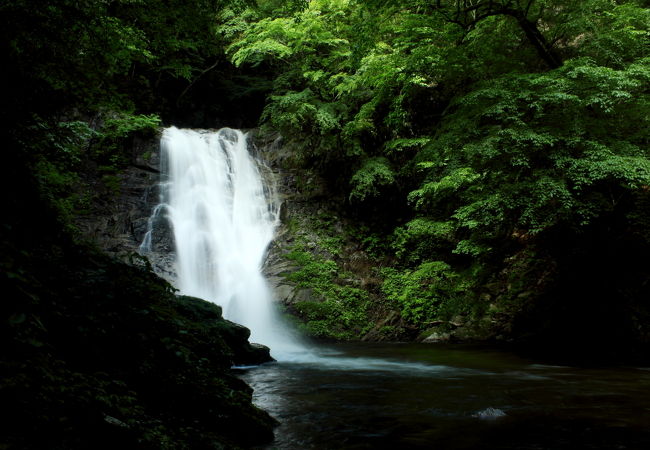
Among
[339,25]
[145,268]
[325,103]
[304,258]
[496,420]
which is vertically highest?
[339,25]

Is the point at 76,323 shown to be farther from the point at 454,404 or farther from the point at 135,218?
the point at 135,218

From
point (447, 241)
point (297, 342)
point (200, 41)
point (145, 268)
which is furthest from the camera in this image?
point (447, 241)

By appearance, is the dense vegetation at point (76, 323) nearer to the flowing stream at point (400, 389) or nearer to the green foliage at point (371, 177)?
the flowing stream at point (400, 389)

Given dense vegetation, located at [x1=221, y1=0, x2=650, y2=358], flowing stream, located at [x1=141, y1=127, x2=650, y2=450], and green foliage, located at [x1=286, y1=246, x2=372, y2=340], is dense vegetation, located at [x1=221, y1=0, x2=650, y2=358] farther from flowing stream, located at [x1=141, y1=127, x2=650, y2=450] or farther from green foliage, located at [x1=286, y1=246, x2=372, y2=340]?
flowing stream, located at [x1=141, y1=127, x2=650, y2=450]

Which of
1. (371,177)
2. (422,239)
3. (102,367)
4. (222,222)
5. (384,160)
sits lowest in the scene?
(102,367)

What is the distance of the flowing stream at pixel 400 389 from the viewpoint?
3814 mm

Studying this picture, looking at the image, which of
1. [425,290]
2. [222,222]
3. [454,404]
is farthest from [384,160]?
[454,404]

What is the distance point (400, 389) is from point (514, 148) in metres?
4.86

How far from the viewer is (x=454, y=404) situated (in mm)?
4953

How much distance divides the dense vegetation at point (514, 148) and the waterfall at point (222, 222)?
325cm

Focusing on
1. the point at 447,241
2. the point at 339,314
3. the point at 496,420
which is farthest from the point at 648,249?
the point at 339,314

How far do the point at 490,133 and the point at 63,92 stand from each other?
719cm

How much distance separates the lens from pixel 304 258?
13.7 meters

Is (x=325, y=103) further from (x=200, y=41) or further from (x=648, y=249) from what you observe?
(x=648, y=249)
